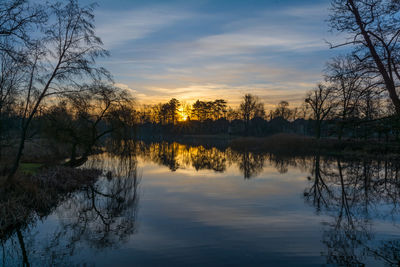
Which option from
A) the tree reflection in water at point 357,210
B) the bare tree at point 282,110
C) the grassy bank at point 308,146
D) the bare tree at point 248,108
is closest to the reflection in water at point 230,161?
the tree reflection in water at point 357,210

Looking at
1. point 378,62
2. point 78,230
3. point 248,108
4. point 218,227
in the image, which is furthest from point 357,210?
point 248,108

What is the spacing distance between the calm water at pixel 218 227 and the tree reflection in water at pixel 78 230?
33 mm

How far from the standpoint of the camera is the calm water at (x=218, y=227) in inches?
308

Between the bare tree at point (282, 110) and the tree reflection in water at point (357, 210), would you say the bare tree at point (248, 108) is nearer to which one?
the bare tree at point (282, 110)

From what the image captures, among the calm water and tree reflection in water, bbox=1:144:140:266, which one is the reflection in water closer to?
the calm water

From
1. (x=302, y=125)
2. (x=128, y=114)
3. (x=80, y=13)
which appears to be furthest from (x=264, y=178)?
(x=302, y=125)

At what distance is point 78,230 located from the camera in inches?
409

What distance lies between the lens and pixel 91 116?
20438 mm

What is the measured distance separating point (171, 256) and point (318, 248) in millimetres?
4384

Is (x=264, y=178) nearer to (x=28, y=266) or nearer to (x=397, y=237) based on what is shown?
(x=397, y=237)

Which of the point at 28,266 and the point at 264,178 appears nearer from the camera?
the point at 28,266

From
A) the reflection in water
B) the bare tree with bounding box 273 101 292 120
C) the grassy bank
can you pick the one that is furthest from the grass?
the bare tree with bounding box 273 101 292 120

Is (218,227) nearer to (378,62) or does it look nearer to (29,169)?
(378,62)

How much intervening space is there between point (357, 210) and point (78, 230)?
11637 mm
